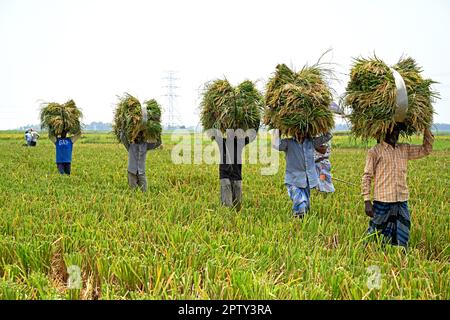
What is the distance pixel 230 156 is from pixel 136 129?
7.13 feet

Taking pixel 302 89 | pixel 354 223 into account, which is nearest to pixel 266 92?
pixel 302 89

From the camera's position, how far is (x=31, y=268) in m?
3.36

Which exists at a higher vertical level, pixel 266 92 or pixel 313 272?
pixel 266 92

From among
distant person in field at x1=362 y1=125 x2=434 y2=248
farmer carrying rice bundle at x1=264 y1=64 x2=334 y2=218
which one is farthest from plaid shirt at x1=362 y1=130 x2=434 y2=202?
farmer carrying rice bundle at x1=264 y1=64 x2=334 y2=218

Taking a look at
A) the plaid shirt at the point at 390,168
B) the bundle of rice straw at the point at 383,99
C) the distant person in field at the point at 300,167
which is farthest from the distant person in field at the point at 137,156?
the plaid shirt at the point at 390,168

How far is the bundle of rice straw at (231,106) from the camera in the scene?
6043 mm

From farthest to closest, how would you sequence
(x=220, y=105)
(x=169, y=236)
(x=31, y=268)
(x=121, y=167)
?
(x=121, y=167)
(x=220, y=105)
(x=169, y=236)
(x=31, y=268)

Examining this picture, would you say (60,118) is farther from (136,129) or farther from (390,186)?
(390,186)

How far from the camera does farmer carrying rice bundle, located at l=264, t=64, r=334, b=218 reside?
17.0 feet

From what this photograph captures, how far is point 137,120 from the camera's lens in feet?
24.9

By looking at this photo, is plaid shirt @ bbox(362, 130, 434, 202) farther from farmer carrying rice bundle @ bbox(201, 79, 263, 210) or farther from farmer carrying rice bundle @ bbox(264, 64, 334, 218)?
farmer carrying rice bundle @ bbox(201, 79, 263, 210)

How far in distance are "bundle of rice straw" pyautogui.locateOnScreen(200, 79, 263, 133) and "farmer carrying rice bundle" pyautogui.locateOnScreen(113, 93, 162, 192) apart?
1.69 metres
